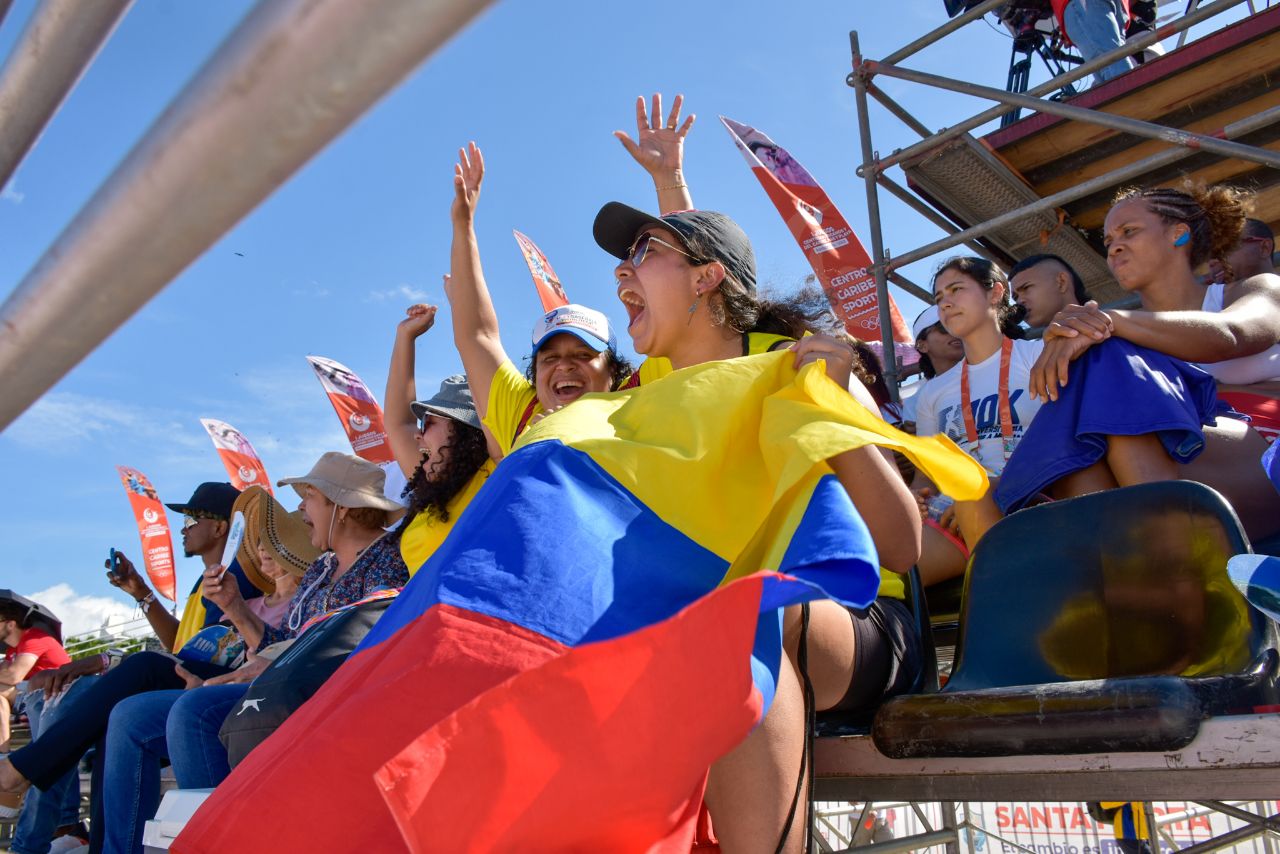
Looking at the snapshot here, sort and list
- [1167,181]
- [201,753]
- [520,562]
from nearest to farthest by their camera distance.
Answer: [520,562] → [201,753] → [1167,181]

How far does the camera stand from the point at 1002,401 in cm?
303

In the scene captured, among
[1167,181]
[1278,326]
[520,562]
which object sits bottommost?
[520,562]

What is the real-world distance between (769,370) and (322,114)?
1.45m

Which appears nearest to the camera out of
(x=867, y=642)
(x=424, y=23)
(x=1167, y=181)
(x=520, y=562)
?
(x=424, y=23)

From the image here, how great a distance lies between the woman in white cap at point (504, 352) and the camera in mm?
2869

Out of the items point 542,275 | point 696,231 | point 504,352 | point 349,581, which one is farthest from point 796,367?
point 542,275

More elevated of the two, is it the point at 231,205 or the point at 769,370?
the point at 769,370

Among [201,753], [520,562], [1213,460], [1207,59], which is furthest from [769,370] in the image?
[1207,59]

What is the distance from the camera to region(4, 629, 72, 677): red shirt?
18.4ft

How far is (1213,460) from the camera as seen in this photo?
79.0 inches

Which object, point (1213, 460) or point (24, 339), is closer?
point (24, 339)

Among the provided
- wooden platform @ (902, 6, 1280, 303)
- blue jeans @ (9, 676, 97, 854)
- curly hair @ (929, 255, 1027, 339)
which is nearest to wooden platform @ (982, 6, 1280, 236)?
wooden platform @ (902, 6, 1280, 303)

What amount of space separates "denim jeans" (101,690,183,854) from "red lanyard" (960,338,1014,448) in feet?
8.66

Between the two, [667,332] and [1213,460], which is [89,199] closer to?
[667,332]
